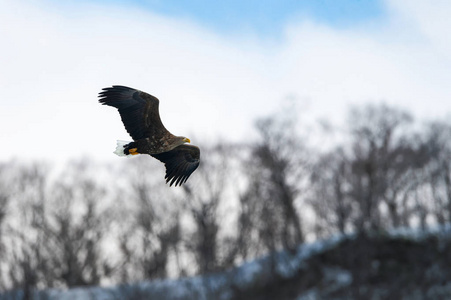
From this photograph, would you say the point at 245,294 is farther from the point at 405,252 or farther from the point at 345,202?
the point at 345,202

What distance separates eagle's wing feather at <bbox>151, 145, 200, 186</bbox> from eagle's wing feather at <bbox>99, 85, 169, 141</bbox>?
77 centimetres

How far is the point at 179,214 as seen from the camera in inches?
1158

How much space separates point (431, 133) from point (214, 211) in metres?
15.5

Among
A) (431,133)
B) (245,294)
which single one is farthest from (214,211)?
(431,133)

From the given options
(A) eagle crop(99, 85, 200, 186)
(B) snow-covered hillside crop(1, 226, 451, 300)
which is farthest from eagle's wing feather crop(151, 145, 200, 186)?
(B) snow-covered hillside crop(1, 226, 451, 300)

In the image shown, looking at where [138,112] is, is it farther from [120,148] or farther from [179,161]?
[179,161]

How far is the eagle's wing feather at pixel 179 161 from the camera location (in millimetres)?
9383

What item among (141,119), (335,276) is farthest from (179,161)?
(335,276)

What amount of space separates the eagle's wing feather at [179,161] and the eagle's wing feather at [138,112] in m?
0.77

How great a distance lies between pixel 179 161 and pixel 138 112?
4.10 feet

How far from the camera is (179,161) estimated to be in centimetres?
952

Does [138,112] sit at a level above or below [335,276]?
above

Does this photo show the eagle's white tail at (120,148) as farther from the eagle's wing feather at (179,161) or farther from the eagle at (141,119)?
the eagle's wing feather at (179,161)

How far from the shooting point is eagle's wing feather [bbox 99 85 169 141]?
8.70 meters
